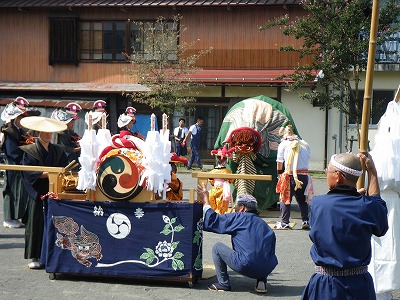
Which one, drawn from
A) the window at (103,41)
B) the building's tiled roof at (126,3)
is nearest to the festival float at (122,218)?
the building's tiled roof at (126,3)

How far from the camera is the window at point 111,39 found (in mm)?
31016

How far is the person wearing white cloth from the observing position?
7.67 metres

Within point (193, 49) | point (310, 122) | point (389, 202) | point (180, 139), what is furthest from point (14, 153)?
point (193, 49)

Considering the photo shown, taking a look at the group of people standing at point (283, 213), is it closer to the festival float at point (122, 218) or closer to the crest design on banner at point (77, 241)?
the festival float at point (122, 218)

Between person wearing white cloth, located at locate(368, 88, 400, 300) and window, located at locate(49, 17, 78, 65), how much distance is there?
82.0 feet

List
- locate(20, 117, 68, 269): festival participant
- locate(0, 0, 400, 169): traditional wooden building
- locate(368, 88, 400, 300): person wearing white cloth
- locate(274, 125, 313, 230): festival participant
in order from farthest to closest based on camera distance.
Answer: locate(0, 0, 400, 169): traditional wooden building, locate(274, 125, 313, 230): festival participant, locate(20, 117, 68, 269): festival participant, locate(368, 88, 400, 300): person wearing white cloth

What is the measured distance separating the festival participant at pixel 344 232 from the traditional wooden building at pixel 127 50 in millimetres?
22621

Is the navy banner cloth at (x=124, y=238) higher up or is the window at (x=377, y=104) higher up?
the window at (x=377, y=104)

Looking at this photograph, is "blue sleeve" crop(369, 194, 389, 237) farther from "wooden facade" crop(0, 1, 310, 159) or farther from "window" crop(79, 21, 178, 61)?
"window" crop(79, 21, 178, 61)

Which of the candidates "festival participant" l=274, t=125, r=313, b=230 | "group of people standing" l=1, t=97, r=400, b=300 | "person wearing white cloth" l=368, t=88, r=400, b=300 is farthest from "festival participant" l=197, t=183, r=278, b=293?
"festival participant" l=274, t=125, r=313, b=230

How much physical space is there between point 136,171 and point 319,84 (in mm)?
19478

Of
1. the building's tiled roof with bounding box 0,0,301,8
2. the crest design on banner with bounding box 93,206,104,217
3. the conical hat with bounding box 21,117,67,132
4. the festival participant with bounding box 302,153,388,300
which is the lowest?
the crest design on banner with bounding box 93,206,104,217

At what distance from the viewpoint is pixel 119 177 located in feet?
27.7

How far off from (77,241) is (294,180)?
16.8 ft
